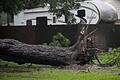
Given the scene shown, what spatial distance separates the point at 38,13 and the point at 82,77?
64.9ft

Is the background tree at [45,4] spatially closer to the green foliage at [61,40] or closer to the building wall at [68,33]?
the green foliage at [61,40]

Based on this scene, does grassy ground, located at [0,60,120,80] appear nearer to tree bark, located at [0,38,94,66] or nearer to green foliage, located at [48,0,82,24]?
tree bark, located at [0,38,94,66]

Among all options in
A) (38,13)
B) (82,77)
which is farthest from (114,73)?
(38,13)

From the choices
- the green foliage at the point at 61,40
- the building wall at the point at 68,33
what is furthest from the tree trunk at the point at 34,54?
the building wall at the point at 68,33

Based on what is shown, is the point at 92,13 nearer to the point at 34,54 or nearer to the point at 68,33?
the point at 68,33

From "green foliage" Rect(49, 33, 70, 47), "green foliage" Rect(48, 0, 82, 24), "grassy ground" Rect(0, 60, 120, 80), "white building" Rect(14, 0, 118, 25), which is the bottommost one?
"green foliage" Rect(49, 33, 70, 47)

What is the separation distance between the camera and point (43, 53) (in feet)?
52.0

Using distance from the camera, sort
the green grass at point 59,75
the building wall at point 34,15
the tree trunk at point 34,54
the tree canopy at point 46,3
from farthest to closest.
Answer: the building wall at point 34,15 < the tree canopy at point 46,3 < the tree trunk at point 34,54 < the green grass at point 59,75

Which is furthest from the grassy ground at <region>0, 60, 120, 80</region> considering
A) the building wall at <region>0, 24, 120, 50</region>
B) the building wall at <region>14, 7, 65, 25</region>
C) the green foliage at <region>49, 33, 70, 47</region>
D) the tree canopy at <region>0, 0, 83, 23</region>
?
the building wall at <region>14, 7, 65, 25</region>

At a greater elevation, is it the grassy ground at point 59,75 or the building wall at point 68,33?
the grassy ground at point 59,75

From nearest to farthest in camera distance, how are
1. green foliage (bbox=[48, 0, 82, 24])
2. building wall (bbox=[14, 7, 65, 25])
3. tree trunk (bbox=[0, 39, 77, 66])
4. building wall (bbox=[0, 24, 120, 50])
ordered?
1. tree trunk (bbox=[0, 39, 77, 66])
2. green foliage (bbox=[48, 0, 82, 24])
3. building wall (bbox=[0, 24, 120, 50])
4. building wall (bbox=[14, 7, 65, 25])

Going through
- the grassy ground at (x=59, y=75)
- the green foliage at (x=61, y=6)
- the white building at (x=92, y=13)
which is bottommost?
the grassy ground at (x=59, y=75)

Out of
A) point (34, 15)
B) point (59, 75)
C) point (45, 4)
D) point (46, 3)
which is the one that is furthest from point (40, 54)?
point (34, 15)

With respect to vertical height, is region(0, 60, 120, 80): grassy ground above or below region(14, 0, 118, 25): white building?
below
